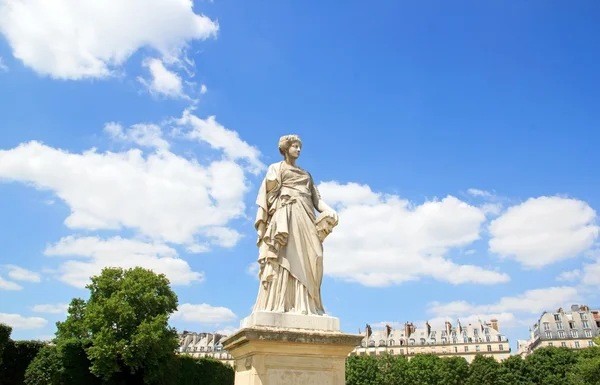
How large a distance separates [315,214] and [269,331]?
2.49 metres

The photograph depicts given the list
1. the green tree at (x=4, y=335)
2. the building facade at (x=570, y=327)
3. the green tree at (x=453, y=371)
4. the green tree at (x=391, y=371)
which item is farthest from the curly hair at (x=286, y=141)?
the building facade at (x=570, y=327)

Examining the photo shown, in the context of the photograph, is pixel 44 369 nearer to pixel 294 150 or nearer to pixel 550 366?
pixel 294 150

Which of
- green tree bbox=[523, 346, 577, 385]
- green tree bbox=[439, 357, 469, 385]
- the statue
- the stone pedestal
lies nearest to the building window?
green tree bbox=[523, 346, 577, 385]

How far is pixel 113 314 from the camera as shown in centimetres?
3488

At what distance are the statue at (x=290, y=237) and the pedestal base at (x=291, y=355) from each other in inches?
26.3

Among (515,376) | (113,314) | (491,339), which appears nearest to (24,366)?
(113,314)

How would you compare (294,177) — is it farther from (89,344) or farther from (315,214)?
(89,344)

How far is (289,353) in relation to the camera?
6.67 m

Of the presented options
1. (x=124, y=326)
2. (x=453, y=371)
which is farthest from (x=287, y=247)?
(x=453, y=371)

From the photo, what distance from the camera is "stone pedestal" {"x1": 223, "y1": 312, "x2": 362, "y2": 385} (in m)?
6.50

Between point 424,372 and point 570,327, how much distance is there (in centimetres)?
4532

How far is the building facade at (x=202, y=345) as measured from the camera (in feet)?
334

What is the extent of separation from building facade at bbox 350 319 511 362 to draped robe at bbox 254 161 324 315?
85472mm

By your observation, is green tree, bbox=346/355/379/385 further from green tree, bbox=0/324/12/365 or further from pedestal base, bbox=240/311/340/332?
pedestal base, bbox=240/311/340/332
